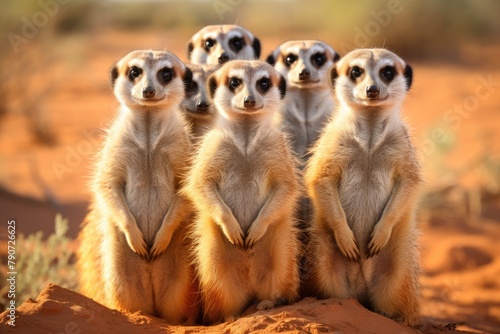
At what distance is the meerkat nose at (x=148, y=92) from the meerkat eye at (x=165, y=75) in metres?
0.15

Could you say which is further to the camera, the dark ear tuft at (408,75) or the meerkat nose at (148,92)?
the dark ear tuft at (408,75)

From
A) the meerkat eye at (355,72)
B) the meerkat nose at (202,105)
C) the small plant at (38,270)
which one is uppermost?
the meerkat eye at (355,72)

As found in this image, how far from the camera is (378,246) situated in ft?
13.5

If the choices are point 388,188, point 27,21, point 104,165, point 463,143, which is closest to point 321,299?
point 388,188

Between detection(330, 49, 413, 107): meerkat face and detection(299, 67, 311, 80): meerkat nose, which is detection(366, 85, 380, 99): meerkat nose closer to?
detection(330, 49, 413, 107): meerkat face

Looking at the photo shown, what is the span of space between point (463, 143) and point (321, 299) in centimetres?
808

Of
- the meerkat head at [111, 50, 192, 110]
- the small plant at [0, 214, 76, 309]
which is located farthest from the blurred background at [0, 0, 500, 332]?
the meerkat head at [111, 50, 192, 110]

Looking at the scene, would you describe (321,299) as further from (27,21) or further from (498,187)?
(27,21)

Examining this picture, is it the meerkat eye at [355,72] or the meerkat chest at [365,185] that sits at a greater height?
the meerkat eye at [355,72]

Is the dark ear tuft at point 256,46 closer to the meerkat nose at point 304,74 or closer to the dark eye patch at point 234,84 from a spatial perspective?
the meerkat nose at point 304,74

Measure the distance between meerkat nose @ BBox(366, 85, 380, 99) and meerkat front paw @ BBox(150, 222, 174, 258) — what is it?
1.34 m

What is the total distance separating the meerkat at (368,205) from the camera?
412cm

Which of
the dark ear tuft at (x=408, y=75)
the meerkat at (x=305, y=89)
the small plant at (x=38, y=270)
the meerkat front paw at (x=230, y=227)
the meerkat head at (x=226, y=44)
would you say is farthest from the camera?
the meerkat head at (x=226, y=44)

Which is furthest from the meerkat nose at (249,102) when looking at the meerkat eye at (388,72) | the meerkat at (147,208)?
the meerkat eye at (388,72)
